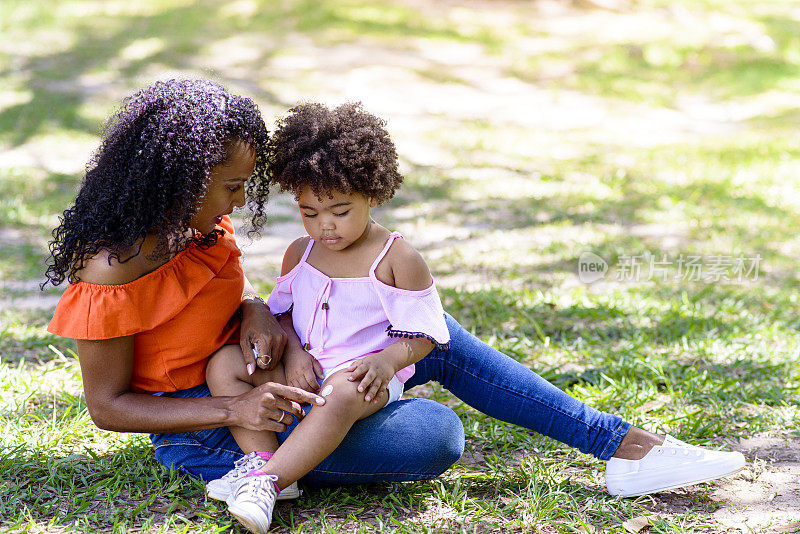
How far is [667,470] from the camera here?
8.06 feet

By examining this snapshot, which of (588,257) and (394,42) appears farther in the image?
(394,42)

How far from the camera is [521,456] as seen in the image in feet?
9.07

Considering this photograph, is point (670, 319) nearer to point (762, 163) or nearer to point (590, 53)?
point (762, 163)

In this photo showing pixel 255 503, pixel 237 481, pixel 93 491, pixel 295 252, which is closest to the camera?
pixel 255 503

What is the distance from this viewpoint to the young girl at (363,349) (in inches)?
88.7

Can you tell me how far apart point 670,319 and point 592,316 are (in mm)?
362

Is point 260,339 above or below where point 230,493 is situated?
above

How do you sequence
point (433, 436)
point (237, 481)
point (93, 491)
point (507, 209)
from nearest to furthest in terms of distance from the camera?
point (237, 481) < point (433, 436) < point (93, 491) < point (507, 209)

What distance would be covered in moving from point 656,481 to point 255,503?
3.90 ft

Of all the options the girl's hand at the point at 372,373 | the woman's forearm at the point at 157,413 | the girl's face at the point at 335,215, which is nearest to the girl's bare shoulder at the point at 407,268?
the girl's face at the point at 335,215

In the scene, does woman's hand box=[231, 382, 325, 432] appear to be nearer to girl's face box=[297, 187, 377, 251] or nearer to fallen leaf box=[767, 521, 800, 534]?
girl's face box=[297, 187, 377, 251]

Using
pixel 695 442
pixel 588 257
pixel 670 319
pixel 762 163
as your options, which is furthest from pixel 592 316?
pixel 762 163

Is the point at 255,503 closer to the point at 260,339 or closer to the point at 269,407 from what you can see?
the point at 269,407

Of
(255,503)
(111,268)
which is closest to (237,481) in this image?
(255,503)
